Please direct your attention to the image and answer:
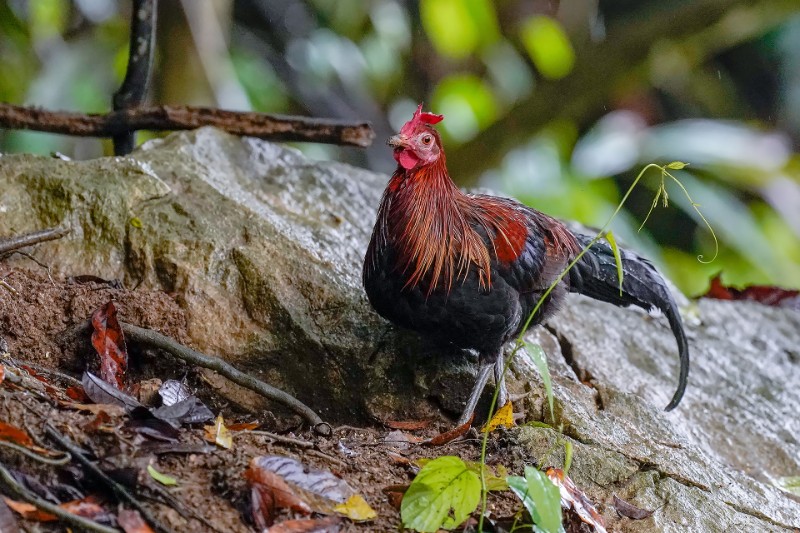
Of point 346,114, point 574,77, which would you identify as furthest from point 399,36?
point 574,77

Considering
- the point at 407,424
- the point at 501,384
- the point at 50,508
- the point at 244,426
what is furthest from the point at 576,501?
the point at 50,508

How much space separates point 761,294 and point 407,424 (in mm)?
3758

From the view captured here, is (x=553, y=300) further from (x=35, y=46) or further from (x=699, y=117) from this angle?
(x=699, y=117)

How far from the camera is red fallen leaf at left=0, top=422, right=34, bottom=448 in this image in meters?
Answer: 2.39

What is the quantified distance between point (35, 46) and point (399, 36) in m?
3.79

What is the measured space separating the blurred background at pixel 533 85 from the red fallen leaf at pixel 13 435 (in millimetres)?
4782

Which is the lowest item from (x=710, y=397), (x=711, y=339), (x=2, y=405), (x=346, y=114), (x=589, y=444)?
(x=2, y=405)

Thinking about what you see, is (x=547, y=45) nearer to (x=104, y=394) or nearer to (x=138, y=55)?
(x=138, y=55)

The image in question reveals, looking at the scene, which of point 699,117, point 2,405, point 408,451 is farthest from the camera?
point 699,117

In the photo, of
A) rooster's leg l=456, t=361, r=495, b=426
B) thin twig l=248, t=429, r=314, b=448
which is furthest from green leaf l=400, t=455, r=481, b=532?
rooster's leg l=456, t=361, r=495, b=426

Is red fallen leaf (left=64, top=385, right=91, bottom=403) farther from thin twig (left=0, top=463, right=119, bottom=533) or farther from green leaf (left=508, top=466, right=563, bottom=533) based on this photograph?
green leaf (left=508, top=466, right=563, bottom=533)

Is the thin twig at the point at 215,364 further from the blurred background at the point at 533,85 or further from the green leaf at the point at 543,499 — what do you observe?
the blurred background at the point at 533,85

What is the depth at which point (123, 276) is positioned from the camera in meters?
3.71

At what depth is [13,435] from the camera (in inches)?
94.3
